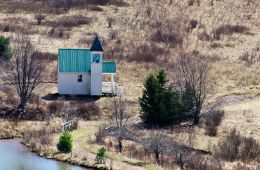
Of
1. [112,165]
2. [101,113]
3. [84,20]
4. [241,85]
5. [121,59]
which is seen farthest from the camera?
[84,20]

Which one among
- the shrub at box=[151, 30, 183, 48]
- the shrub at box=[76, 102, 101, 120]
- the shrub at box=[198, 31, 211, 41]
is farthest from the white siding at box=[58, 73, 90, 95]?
the shrub at box=[198, 31, 211, 41]

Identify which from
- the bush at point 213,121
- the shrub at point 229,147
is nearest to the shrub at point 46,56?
the bush at point 213,121

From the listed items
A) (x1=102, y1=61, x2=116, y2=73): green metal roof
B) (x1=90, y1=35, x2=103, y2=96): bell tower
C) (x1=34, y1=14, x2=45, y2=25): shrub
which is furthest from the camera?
(x1=34, y1=14, x2=45, y2=25): shrub

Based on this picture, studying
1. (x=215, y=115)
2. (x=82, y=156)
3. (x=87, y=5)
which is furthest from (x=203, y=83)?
(x=87, y=5)

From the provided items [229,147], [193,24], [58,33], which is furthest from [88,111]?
[193,24]

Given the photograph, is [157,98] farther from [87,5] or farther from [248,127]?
[87,5]

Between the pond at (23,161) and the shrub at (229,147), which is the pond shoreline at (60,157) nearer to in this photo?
the pond at (23,161)

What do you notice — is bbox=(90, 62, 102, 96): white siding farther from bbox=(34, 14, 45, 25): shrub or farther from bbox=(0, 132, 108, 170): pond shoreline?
bbox=(34, 14, 45, 25): shrub
